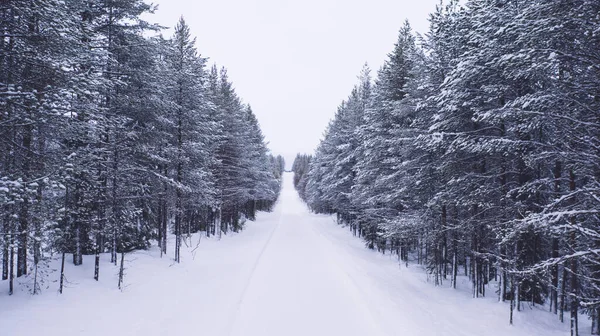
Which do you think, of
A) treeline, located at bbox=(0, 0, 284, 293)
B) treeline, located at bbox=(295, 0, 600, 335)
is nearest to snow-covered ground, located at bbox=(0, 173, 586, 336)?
treeline, located at bbox=(0, 0, 284, 293)

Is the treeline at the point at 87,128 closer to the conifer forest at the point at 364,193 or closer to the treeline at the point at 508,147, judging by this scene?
the conifer forest at the point at 364,193

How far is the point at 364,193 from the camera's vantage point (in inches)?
768

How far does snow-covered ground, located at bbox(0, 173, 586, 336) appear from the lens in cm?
746

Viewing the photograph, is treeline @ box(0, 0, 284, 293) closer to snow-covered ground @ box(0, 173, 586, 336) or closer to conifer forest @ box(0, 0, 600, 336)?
conifer forest @ box(0, 0, 600, 336)

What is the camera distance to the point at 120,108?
39.7 ft

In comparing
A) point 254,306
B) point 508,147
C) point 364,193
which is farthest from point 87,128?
point 364,193

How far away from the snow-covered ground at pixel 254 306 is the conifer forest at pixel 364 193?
0.08 meters

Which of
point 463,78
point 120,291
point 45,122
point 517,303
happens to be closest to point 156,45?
point 45,122

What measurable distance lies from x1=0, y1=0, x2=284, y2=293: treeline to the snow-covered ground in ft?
3.54

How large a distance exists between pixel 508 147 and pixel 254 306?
943cm

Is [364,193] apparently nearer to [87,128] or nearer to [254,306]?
[254,306]

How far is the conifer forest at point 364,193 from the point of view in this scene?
7000 mm

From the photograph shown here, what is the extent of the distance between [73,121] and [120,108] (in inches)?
167

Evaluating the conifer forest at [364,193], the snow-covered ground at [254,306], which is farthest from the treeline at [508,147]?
the snow-covered ground at [254,306]
